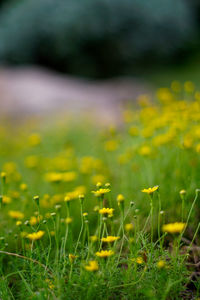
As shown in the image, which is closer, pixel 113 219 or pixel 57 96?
pixel 113 219

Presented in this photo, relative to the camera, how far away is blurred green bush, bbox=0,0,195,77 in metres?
9.27

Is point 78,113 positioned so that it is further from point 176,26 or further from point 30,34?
point 176,26

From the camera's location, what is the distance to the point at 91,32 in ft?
30.5

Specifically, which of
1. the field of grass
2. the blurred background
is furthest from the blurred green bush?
the field of grass

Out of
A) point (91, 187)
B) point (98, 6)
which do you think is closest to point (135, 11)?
point (98, 6)

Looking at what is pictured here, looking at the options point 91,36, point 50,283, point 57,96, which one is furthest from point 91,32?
point 50,283

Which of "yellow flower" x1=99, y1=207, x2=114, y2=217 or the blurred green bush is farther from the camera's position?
the blurred green bush

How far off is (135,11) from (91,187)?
8043 millimetres

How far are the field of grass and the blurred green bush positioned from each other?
5742 millimetres

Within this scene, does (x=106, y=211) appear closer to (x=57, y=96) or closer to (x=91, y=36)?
(x=57, y=96)

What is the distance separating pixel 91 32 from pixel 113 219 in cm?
829

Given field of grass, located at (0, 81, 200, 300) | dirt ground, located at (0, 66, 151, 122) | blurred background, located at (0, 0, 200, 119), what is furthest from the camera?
blurred background, located at (0, 0, 200, 119)

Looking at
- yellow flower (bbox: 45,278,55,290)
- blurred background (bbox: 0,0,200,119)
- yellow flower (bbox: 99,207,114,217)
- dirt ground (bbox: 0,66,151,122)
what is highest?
blurred background (bbox: 0,0,200,119)

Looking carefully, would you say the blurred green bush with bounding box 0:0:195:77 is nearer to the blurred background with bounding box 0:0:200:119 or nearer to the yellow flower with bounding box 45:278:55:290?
the blurred background with bounding box 0:0:200:119
